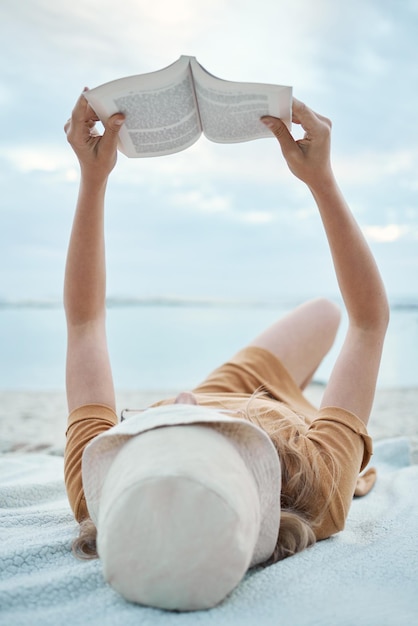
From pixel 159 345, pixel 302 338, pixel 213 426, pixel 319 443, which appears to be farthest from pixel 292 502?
pixel 159 345

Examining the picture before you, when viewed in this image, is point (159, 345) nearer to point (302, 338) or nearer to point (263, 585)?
point (302, 338)

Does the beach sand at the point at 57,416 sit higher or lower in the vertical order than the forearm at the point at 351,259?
lower

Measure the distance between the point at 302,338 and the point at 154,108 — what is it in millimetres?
957

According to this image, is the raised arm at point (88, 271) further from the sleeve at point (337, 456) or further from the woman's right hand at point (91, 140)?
the sleeve at point (337, 456)

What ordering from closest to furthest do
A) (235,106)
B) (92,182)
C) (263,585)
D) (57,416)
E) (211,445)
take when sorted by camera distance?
(211,445), (263,585), (235,106), (92,182), (57,416)

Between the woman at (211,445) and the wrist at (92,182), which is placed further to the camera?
the wrist at (92,182)

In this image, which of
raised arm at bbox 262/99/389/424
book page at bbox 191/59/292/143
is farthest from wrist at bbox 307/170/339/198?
book page at bbox 191/59/292/143

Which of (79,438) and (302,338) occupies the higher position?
(302,338)

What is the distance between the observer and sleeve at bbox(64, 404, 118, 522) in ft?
3.49

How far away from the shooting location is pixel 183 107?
1.15 meters

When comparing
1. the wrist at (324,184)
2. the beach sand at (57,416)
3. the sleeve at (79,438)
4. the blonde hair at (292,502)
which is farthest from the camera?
the beach sand at (57,416)

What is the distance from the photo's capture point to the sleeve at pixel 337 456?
102 centimetres

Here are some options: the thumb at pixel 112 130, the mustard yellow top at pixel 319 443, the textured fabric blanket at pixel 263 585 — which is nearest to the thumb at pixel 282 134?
the thumb at pixel 112 130

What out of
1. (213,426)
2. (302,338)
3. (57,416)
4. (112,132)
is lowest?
(57,416)
